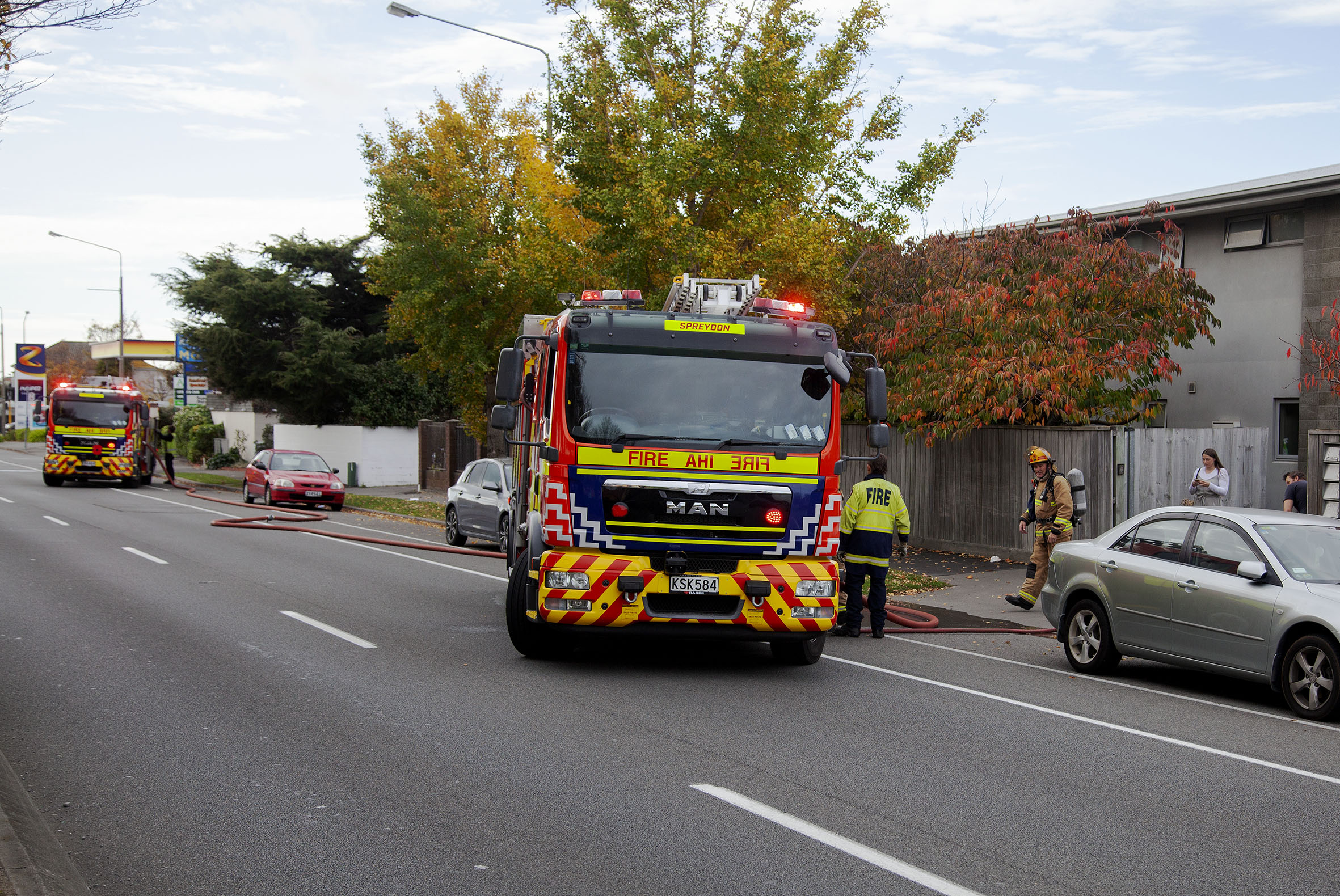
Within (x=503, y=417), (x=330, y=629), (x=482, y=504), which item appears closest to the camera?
(x=503, y=417)

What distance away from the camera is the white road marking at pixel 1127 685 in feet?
27.4

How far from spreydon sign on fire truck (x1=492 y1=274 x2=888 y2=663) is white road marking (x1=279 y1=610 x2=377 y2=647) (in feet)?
5.16

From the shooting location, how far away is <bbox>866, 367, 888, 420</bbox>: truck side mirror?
949cm

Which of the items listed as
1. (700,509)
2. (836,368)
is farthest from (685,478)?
(836,368)

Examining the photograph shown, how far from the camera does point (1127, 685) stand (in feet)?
31.9

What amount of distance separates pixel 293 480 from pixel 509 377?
2000cm

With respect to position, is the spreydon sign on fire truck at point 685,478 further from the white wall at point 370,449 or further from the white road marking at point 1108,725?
the white wall at point 370,449

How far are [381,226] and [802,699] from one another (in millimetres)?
21657

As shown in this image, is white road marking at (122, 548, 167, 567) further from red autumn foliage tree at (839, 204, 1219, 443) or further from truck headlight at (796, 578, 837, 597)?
red autumn foliage tree at (839, 204, 1219, 443)

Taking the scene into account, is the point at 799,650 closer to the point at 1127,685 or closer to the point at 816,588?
the point at 816,588

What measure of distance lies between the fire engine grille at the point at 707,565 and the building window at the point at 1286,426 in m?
13.2

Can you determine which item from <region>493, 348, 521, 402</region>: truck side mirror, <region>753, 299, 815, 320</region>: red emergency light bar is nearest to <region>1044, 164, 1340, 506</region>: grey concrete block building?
<region>753, 299, 815, 320</region>: red emergency light bar

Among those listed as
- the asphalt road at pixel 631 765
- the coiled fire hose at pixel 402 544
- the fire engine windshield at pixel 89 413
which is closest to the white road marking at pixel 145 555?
the coiled fire hose at pixel 402 544

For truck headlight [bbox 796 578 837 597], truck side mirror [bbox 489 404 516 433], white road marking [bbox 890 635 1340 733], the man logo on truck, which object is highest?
truck side mirror [bbox 489 404 516 433]
